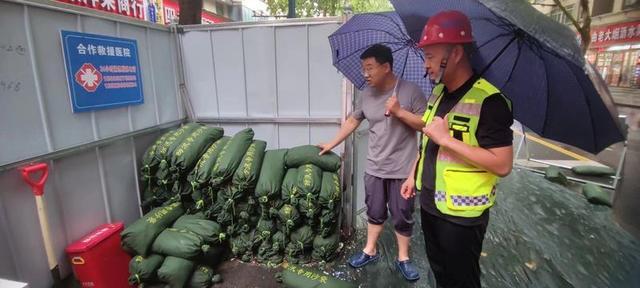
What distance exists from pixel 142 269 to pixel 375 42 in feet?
8.73

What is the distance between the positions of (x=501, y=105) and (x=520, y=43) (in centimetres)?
39

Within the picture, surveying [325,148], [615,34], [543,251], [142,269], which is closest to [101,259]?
[142,269]

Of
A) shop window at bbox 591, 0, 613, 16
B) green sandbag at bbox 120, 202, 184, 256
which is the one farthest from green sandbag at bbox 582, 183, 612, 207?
shop window at bbox 591, 0, 613, 16

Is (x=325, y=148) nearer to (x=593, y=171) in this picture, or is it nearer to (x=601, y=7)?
(x=593, y=171)

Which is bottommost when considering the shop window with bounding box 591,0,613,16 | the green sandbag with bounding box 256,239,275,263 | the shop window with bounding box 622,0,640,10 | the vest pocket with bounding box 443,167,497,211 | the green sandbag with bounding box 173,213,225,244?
the green sandbag with bounding box 256,239,275,263

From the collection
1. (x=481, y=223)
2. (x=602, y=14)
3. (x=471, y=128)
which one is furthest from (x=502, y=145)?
(x=602, y=14)

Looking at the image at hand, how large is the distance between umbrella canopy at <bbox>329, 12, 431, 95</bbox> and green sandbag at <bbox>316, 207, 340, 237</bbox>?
1.20 metres

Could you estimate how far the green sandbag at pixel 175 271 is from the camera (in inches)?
99.7

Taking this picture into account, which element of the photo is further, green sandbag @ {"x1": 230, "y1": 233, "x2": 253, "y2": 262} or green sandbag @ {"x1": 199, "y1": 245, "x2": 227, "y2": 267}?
green sandbag @ {"x1": 230, "y1": 233, "x2": 253, "y2": 262}

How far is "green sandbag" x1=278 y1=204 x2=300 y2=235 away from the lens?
289 cm

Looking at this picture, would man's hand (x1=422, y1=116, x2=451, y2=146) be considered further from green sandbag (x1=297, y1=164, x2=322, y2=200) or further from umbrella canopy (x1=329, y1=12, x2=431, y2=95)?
green sandbag (x1=297, y1=164, x2=322, y2=200)

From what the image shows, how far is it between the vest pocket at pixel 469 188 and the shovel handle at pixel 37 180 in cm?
270

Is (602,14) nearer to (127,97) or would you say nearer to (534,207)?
(534,207)

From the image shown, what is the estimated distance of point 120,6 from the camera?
301 inches
